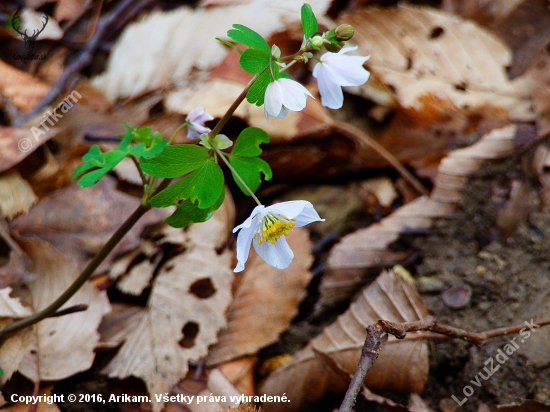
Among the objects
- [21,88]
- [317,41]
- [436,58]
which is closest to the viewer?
[317,41]

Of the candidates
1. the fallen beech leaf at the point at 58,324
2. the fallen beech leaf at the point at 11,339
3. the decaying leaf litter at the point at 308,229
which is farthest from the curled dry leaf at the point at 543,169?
the fallen beech leaf at the point at 11,339

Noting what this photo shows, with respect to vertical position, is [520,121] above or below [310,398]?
above

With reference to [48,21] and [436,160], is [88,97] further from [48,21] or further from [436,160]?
[436,160]

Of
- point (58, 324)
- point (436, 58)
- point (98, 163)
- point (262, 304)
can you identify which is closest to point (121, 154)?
point (98, 163)

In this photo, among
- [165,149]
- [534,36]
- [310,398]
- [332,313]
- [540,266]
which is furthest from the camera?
[534,36]

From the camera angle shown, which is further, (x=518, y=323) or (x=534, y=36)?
(x=534, y=36)

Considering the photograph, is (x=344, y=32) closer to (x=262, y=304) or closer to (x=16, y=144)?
(x=262, y=304)

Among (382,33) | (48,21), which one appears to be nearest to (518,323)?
(382,33)
